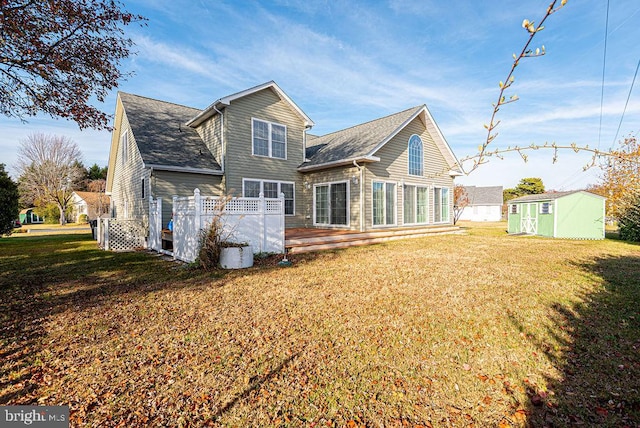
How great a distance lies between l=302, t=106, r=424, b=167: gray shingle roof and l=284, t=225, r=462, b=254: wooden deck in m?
3.27

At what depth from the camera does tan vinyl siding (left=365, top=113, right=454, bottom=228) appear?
12773 millimetres

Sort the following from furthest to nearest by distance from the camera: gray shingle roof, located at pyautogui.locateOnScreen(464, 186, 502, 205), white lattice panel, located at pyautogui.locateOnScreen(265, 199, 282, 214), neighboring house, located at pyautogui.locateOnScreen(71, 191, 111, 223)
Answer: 1. gray shingle roof, located at pyautogui.locateOnScreen(464, 186, 502, 205)
2. neighboring house, located at pyautogui.locateOnScreen(71, 191, 111, 223)
3. white lattice panel, located at pyautogui.locateOnScreen(265, 199, 282, 214)

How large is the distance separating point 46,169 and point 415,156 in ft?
130

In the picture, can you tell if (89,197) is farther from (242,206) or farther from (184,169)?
(242,206)

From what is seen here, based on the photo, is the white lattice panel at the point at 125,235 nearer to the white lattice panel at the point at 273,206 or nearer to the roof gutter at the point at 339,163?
the white lattice panel at the point at 273,206

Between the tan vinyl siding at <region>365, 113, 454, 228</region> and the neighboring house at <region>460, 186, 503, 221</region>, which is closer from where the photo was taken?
the tan vinyl siding at <region>365, 113, 454, 228</region>

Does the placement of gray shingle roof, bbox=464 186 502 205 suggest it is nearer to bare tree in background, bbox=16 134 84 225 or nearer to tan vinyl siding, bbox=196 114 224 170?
tan vinyl siding, bbox=196 114 224 170

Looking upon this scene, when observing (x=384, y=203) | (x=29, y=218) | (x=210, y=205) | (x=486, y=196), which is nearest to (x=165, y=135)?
(x=210, y=205)

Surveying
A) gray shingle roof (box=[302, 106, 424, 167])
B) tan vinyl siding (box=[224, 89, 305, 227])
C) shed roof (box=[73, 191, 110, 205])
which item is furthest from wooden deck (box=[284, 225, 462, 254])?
shed roof (box=[73, 191, 110, 205])

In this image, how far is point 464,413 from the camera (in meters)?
2.30

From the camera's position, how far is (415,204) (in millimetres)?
15219

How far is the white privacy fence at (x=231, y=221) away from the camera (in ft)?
25.2

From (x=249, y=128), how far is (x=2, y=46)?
7.53 meters

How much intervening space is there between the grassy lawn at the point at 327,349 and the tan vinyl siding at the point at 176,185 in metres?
5.03
